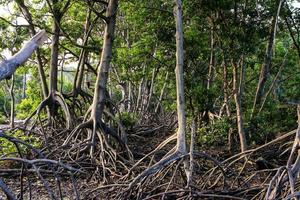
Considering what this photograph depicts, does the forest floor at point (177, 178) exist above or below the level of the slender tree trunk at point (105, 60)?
below

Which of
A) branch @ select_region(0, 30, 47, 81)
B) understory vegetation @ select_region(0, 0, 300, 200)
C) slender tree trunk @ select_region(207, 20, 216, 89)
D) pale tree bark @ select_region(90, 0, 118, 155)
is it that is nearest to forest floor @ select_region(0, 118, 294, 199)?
understory vegetation @ select_region(0, 0, 300, 200)

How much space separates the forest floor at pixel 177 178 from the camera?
4730 mm

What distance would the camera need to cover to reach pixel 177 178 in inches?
233

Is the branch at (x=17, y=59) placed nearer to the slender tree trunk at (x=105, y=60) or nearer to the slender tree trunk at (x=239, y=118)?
the slender tree trunk at (x=239, y=118)

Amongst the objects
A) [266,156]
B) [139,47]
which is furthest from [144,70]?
[266,156]

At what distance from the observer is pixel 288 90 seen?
984 cm

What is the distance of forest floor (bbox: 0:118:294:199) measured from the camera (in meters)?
4.73

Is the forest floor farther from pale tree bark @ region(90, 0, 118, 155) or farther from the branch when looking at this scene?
pale tree bark @ region(90, 0, 118, 155)

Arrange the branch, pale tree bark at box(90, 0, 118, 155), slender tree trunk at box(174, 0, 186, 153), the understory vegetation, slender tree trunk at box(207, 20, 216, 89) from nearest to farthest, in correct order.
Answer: the branch < slender tree trunk at box(174, 0, 186, 153) < the understory vegetation < pale tree bark at box(90, 0, 118, 155) < slender tree trunk at box(207, 20, 216, 89)

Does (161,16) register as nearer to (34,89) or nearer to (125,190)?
(125,190)

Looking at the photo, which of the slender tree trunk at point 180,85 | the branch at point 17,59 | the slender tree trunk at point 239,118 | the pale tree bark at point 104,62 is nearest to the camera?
the branch at point 17,59

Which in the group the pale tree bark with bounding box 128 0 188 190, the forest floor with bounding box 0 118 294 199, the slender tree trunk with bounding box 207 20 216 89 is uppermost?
the slender tree trunk with bounding box 207 20 216 89

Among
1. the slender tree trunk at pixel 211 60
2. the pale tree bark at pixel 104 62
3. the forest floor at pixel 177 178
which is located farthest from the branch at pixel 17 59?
the slender tree trunk at pixel 211 60

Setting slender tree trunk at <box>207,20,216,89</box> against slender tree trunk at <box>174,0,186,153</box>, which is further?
slender tree trunk at <box>207,20,216,89</box>
